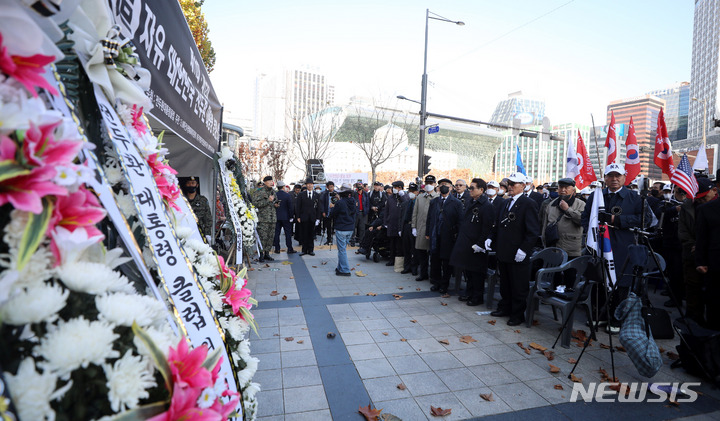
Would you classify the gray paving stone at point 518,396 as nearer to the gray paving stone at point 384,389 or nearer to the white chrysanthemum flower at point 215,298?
the gray paving stone at point 384,389

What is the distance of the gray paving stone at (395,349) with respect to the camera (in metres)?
4.62

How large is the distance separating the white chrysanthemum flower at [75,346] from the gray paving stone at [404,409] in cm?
282

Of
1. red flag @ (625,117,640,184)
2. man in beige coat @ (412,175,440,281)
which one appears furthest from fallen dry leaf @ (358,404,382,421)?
red flag @ (625,117,640,184)

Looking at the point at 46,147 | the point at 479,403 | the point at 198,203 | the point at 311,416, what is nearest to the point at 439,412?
the point at 479,403

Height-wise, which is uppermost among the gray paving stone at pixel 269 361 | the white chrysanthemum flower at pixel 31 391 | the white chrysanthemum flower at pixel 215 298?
the white chrysanthemum flower at pixel 31 391

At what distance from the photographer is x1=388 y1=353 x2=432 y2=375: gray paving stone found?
4.18m

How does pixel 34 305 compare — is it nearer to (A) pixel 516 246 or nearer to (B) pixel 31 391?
(B) pixel 31 391

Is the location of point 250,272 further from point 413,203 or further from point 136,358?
point 136,358

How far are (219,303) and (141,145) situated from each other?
0.94m

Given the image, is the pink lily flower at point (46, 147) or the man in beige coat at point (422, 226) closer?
the pink lily flower at point (46, 147)

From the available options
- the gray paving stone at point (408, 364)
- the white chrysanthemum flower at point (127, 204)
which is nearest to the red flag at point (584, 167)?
the gray paving stone at point (408, 364)

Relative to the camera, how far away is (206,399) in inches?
46.2

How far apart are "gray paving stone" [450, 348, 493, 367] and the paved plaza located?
0.5 inches

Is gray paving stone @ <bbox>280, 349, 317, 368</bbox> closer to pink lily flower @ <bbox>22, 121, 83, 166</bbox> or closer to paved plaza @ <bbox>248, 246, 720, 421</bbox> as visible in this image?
paved plaza @ <bbox>248, 246, 720, 421</bbox>
